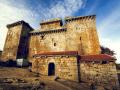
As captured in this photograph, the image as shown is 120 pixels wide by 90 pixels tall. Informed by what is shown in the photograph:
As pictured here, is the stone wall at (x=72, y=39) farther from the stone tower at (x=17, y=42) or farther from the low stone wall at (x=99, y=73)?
the low stone wall at (x=99, y=73)

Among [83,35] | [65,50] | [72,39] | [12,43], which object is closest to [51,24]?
[72,39]

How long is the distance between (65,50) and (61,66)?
7.31 meters

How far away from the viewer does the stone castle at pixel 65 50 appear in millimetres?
17281

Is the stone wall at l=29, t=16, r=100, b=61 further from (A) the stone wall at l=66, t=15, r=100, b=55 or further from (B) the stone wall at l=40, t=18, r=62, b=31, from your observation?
(B) the stone wall at l=40, t=18, r=62, b=31

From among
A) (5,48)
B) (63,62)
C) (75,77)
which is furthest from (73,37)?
(5,48)

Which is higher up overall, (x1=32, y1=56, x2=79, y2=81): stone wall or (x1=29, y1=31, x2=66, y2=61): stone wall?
(x1=29, y1=31, x2=66, y2=61): stone wall

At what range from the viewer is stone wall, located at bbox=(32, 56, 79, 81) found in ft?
58.0

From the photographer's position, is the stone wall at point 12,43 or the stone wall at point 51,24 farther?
the stone wall at point 51,24

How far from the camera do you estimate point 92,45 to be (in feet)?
78.3

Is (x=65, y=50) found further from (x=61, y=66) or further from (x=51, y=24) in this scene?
(x=51, y=24)

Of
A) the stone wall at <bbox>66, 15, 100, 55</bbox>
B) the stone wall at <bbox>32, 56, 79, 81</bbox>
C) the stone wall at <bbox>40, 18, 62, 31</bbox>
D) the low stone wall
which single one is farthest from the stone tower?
the low stone wall

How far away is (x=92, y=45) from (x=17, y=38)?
57.9 feet

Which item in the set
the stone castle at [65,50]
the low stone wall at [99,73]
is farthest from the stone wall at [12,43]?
the low stone wall at [99,73]

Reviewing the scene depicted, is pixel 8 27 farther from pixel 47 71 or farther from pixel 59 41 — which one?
pixel 47 71
